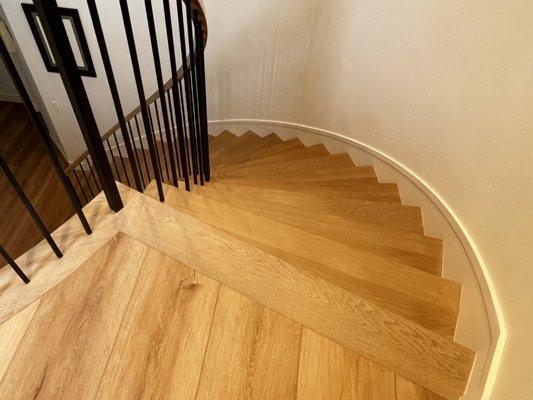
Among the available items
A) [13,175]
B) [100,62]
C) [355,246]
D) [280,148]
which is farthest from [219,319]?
[100,62]

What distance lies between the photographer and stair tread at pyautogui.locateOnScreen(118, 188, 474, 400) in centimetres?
114

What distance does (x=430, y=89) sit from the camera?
205 cm

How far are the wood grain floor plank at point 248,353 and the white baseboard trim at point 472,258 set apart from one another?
1.95 feet

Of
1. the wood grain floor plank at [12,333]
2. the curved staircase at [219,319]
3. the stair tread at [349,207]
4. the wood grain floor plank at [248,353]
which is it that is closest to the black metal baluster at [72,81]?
the curved staircase at [219,319]

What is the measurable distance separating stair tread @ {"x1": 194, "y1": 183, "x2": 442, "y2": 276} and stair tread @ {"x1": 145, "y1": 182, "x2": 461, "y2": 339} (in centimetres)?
23

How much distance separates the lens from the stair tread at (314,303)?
114cm

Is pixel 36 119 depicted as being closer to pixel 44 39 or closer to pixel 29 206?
pixel 29 206

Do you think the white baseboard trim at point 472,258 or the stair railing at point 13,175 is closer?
the stair railing at point 13,175

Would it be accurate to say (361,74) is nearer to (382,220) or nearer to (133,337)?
(382,220)

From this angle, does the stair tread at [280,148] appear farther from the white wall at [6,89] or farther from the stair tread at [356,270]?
the white wall at [6,89]

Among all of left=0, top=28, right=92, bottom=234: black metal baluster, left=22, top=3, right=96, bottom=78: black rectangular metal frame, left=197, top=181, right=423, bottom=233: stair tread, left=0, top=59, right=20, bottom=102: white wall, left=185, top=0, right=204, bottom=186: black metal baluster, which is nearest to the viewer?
left=0, top=28, right=92, bottom=234: black metal baluster

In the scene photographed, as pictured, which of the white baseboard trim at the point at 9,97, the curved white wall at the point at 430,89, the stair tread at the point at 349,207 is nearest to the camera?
the curved white wall at the point at 430,89

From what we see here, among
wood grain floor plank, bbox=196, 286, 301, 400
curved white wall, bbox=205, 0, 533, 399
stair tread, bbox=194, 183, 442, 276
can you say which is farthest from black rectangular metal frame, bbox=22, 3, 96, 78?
wood grain floor plank, bbox=196, 286, 301, 400

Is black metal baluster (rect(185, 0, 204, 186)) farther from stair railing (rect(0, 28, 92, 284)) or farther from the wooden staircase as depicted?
stair railing (rect(0, 28, 92, 284))
